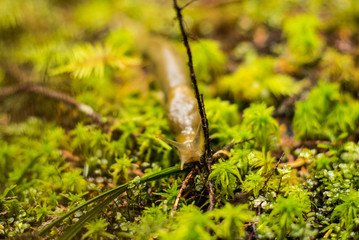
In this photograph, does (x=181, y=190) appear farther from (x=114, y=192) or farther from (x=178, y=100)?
(x=178, y=100)

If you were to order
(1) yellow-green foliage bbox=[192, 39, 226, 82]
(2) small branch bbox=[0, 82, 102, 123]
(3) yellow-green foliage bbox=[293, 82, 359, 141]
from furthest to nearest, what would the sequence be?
(1) yellow-green foliage bbox=[192, 39, 226, 82] < (2) small branch bbox=[0, 82, 102, 123] < (3) yellow-green foliage bbox=[293, 82, 359, 141]

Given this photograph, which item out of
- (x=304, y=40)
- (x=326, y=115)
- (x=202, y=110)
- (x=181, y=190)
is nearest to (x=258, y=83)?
(x=326, y=115)

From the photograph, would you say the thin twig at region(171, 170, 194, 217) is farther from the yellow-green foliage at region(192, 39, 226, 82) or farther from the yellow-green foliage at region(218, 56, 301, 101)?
the yellow-green foliage at region(192, 39, 226, 82)

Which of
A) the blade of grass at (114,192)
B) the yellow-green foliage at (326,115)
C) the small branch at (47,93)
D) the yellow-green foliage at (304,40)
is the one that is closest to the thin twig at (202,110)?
the blade of grass at (114,192)

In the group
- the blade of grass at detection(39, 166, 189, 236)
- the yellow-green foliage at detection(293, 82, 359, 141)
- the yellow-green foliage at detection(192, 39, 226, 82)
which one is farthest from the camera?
the yellow-green foliage at detection(192, 39, 226, 82)

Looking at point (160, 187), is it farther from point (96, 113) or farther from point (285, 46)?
point (285, 46)

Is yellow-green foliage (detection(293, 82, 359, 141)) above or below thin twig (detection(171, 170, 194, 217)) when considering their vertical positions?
above

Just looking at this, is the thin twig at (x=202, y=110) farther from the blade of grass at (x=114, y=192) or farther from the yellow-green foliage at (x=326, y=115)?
the yellow-green foliage at (x=326, y=115)

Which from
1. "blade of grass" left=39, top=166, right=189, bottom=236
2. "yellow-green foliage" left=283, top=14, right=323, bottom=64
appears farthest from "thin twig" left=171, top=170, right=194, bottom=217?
"yellow-green foliage" left=283, top=14, right=323, bottom=64

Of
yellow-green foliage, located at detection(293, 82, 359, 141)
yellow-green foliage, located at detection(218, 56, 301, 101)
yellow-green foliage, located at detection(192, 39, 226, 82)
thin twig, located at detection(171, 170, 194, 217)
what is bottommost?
thin twig, located at detection(171, 170, 194, 217)
